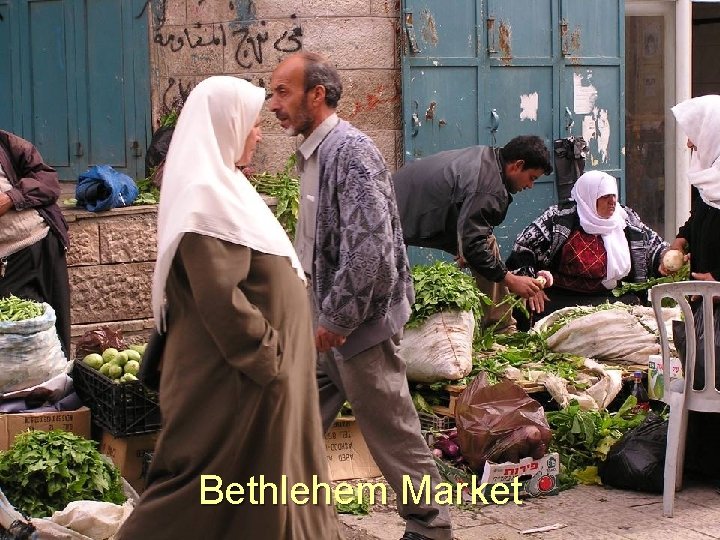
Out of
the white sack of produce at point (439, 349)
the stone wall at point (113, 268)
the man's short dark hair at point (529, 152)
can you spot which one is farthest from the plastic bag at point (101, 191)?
the man's short dark hair at point (529, 152)

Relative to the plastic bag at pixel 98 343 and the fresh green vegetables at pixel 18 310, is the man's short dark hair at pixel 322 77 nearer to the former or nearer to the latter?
the fresh green vegetables at pixel 18 310

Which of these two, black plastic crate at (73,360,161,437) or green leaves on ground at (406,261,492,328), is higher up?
green leaves on ground at (406,261,492,328)

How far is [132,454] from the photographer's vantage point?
18.8 ft

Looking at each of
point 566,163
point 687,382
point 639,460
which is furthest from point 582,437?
point 566,163

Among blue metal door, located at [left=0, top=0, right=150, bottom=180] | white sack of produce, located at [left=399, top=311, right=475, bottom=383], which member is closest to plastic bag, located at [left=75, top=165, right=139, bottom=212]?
blue metal door, located at [left=0, top=0, right=150, bottom=180]

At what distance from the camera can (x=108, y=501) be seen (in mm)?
5117

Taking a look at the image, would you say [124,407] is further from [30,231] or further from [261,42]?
[261,42]

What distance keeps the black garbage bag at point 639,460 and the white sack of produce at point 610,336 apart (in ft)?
3.76

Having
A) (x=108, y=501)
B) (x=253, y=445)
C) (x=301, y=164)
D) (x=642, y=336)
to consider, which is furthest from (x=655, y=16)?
(x=253, y=445)

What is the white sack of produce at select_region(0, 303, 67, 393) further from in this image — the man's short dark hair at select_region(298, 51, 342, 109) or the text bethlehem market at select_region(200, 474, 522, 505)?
the man's short dark hair at select_region(298, 51, 342, 109)

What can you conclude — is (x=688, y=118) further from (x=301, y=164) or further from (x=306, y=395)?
(x=306, y=395)

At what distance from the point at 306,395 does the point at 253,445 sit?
0.26 metres

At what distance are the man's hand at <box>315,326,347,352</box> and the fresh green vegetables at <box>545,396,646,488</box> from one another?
1918mm

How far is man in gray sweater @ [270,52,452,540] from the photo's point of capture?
4715mm
